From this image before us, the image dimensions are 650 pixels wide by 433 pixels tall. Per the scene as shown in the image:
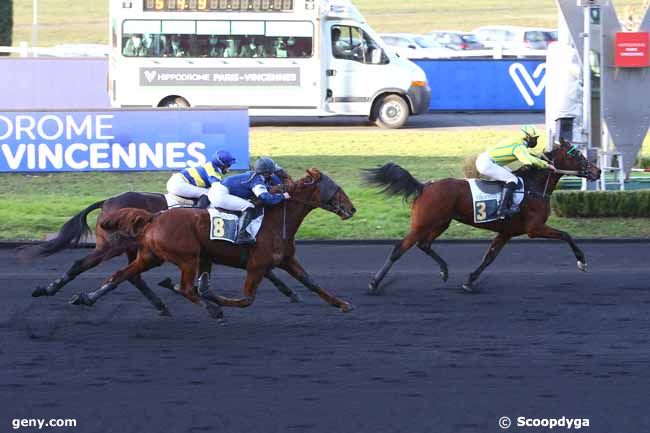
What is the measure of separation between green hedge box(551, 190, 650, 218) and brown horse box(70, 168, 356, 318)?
6931mm

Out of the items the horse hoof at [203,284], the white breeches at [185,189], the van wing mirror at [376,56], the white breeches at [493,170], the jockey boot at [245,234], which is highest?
the van wing mirror at [376,56]

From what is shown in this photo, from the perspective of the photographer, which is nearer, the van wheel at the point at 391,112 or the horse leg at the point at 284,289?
the horse leg at the point at 284,289

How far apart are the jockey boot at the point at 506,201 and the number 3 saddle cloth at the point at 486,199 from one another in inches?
1.5

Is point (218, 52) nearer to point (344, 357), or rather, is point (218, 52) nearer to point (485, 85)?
point (485, 85)

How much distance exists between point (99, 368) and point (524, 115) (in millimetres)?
22797

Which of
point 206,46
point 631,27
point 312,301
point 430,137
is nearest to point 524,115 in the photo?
point 430,137

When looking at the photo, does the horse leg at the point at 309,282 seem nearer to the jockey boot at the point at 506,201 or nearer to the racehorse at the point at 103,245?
the racehorse at the point at 103,245

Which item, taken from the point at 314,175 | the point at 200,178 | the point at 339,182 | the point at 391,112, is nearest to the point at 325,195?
the point at 314,175

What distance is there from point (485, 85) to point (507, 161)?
59.6ft

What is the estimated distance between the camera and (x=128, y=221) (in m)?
10.2

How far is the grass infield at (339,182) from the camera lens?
633 inches

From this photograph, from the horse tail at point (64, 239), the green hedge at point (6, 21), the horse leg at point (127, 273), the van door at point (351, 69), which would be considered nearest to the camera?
the horse leg at point (127, 273)

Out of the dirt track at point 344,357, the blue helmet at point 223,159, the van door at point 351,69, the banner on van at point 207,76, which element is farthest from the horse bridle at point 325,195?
the van door at point 351,69

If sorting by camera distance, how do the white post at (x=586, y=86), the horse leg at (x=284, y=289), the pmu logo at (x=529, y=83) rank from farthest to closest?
1. the pmu logo at (x=529, y=83)
2. the white post at (x=586, y=86)
3. the horse leg at (x=284, y=289)
